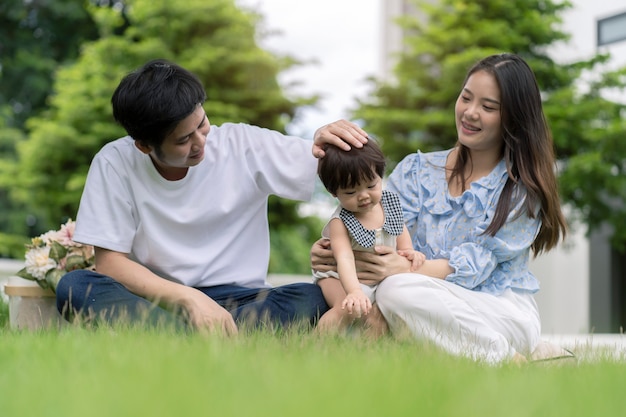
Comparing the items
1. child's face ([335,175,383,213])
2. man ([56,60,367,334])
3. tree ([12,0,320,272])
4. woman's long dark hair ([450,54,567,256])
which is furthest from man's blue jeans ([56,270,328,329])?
tree ([12,0,320,272])

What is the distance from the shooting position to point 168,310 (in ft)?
10.8

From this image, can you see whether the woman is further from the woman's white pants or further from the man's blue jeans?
the man's blue jeans

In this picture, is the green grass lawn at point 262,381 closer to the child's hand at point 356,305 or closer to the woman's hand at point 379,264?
the child's hand at point 356,305

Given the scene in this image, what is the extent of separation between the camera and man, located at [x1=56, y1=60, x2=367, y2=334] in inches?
128

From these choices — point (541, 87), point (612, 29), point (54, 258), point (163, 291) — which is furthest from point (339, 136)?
point (612, 29)

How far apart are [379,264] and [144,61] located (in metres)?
9.92

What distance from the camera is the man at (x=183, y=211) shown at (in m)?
3.26

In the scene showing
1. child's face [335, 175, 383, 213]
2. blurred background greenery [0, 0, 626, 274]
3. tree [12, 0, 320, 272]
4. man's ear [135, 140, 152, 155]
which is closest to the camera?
child's face [335, 175, 383, 213]

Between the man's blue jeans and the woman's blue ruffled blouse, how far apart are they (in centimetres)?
55

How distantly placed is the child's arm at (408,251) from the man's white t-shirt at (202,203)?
1.47ft

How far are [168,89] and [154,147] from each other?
24 cm

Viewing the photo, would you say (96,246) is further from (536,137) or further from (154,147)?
(536,137)

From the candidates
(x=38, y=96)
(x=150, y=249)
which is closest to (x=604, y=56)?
(x=150, y=249)

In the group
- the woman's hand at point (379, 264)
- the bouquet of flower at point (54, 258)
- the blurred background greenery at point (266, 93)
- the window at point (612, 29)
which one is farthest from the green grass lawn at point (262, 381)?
the window at point (612, 29)
